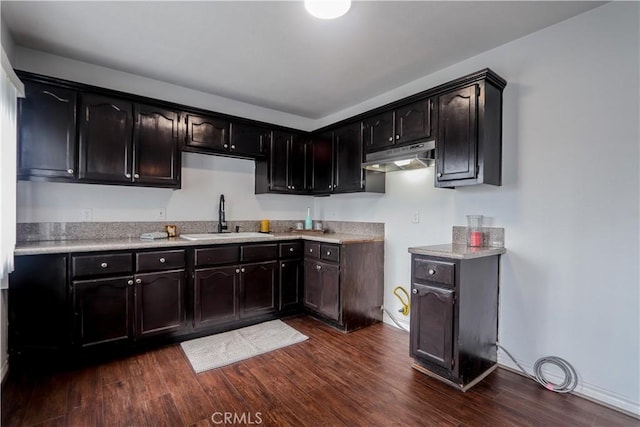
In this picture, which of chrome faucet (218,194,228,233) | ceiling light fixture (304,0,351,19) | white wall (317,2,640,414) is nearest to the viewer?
ceiling light fixture (304,0,351,19)

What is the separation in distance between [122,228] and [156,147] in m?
0.86

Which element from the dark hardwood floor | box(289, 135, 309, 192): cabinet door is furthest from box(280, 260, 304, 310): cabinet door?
box(289, 135, 309, 192): cabinet door

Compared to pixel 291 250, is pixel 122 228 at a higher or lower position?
higher

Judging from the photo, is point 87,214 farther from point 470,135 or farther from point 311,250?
point 470,135

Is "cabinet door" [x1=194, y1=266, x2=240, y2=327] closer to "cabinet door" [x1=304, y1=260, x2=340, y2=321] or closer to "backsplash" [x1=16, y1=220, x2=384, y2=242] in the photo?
"backsplash" [x1=16, y1=220, x2=384, y2=242]

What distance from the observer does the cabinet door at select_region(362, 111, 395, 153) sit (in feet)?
9.95

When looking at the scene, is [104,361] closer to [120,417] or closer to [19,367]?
[19,367]

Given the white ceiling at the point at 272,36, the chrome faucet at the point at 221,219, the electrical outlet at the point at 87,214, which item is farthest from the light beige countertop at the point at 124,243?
the white ceiling at the point at 272,36

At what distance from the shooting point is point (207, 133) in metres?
3.25

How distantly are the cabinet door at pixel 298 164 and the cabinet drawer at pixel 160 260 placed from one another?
162 cm

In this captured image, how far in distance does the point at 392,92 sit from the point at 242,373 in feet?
10.2

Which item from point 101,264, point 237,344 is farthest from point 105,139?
point 237,344

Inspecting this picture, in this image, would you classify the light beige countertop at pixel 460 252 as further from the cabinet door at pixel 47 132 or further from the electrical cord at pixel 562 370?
the cabinet door at pixel 47 132

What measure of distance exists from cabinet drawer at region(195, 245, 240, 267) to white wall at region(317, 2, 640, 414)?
2.26 meters
